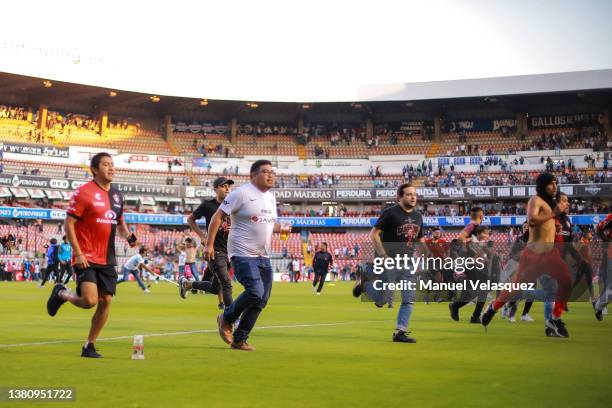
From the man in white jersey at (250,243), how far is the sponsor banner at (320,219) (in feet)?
161

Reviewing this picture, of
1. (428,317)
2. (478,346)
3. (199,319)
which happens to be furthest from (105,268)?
(428,317)

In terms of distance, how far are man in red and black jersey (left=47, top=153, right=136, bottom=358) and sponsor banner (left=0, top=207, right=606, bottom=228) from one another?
49980 millimetres

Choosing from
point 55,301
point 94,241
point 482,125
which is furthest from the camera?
point 482,125

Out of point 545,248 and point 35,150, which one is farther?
point 35,150

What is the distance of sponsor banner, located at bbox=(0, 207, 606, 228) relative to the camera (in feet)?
192

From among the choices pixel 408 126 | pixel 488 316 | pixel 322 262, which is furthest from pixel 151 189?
pixel 488 316

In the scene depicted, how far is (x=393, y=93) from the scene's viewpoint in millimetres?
69938

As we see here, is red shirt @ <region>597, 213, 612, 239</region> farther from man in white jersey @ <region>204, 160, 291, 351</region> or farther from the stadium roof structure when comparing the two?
the stadium roof structure

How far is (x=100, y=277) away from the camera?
8.50m

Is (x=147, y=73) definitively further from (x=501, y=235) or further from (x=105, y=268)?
(x=105, y=268)

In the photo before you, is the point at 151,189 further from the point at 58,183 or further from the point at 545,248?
the point at 545,248

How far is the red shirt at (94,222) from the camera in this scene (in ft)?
27.7

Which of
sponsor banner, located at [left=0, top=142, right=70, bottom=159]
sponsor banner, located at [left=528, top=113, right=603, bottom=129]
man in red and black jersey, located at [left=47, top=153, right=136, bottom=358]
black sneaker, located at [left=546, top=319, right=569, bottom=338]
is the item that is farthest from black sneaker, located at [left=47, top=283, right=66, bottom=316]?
sponsor banner, located at [left=528, top=113, right=603, bottom=129]

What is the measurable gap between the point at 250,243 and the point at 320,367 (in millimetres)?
2033
